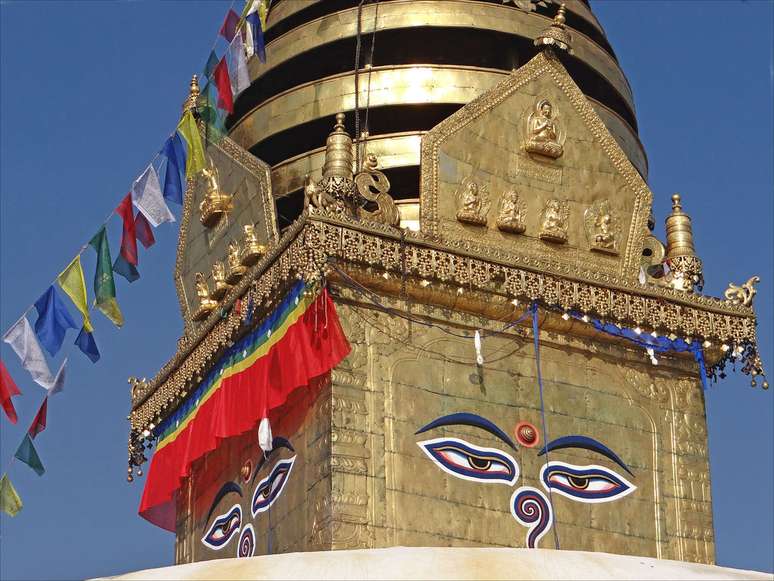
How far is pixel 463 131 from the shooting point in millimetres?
22672

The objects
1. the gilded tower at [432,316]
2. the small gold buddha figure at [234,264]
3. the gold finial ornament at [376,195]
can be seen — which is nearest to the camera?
the gilded tower at [432,316]

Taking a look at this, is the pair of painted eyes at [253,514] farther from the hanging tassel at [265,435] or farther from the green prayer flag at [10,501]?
the green prayer flag at [10,501]

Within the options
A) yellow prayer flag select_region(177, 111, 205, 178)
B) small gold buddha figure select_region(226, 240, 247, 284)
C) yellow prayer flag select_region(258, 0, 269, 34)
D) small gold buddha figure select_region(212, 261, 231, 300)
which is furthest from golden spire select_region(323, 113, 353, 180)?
small gold buddha figure select_region(212, 261, 231, 300)

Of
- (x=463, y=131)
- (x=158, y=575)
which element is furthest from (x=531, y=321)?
(x=158, y=575)

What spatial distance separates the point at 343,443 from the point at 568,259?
455cm

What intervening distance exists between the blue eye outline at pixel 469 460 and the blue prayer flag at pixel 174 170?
4.94m

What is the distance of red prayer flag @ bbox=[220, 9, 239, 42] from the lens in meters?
23.9

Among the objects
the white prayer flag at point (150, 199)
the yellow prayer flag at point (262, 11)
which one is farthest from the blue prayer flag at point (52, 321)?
the yellow prayer flag at point (262, 11)

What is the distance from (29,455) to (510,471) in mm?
6366

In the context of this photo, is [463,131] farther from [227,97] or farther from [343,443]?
[343,443]

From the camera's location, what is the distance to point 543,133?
2319cm

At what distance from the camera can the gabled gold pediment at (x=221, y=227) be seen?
2322cm

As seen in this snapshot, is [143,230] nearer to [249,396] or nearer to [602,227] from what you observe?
[249,396]

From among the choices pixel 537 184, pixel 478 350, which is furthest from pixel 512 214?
pixel 478 350
